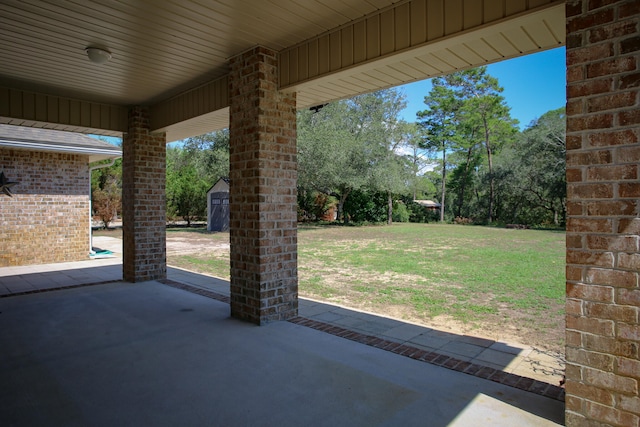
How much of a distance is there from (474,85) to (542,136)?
1086 centimetres

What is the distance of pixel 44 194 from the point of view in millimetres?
8562

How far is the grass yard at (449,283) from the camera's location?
4.36 meters

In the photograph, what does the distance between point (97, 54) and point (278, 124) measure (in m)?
1.88

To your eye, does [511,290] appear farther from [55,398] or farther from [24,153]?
[24,153]

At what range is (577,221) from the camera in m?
2.11

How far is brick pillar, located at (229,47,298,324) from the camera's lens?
13.1 ft

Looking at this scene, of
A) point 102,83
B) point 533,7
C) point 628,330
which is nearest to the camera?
point 628,330

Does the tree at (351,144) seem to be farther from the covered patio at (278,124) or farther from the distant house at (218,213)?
the covered patio at (278,124)

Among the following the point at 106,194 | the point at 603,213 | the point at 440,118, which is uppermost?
the point at 440,118

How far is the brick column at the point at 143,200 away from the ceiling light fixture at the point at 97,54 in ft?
7.65

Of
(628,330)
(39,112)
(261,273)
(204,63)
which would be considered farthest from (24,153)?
(628,330)

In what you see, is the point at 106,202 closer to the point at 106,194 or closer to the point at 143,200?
the point at 106,194

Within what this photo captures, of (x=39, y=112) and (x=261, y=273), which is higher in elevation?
(x=39, y=112)

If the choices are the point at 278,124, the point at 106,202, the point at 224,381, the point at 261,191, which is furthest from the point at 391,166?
the point at 224,381
